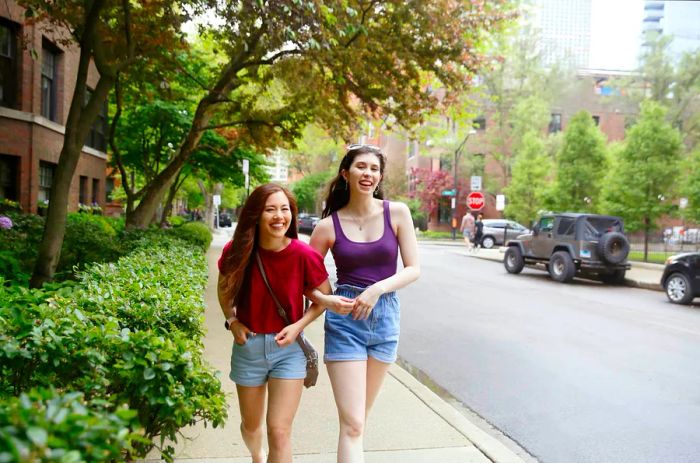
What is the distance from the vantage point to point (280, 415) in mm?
3111

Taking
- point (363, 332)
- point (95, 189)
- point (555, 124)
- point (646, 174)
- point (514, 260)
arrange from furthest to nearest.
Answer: point (555, 124) < point (646, 174) < point (95, 189) < point (514, 260) < point (363, 332)

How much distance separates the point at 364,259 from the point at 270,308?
0.59 metres

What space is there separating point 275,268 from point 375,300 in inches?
21.2

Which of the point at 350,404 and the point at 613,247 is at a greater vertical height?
the point at 613,247

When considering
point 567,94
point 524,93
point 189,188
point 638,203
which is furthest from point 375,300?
point 567,94

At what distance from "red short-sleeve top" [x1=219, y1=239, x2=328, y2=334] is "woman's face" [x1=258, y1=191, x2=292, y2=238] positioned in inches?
4.1

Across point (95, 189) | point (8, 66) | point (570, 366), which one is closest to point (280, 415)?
point (570, 366)

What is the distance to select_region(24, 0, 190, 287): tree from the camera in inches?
316

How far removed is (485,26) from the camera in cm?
1233

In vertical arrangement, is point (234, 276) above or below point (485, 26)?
below

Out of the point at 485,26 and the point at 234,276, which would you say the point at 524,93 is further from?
the point at 234,276

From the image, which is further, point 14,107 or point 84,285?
point 14,107

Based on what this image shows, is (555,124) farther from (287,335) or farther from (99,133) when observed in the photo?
(287,335)

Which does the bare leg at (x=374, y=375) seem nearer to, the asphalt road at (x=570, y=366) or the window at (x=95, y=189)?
the asphalt road at (x=570, y=366)
